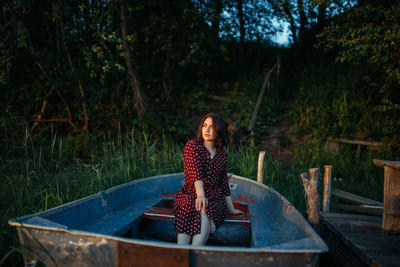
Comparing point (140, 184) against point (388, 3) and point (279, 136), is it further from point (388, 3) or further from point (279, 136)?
point (388, 3)

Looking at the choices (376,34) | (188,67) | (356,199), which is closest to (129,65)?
(188,67)

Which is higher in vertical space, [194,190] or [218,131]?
[218,131]

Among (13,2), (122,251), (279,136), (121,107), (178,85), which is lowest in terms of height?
(122,251)

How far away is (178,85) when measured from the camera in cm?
844

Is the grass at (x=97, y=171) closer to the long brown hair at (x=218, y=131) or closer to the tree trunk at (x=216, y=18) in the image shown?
the long brown hair at (x=218, y=131)

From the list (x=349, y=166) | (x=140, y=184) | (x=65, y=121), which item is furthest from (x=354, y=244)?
(x=65, y=121)

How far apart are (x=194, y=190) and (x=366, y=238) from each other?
1.58 m

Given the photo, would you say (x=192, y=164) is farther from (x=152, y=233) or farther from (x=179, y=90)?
(x=179, y=90)

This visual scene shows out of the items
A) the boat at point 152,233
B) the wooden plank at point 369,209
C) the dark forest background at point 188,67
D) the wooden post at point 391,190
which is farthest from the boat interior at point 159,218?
the dark forest background at point 188,67

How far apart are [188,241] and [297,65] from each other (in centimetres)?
877

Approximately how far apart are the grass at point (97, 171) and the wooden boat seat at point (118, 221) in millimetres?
537

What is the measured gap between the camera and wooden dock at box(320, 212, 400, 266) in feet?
6.17

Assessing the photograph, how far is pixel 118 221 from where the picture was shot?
2.25 metres

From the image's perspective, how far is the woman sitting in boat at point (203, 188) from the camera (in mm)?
1943
